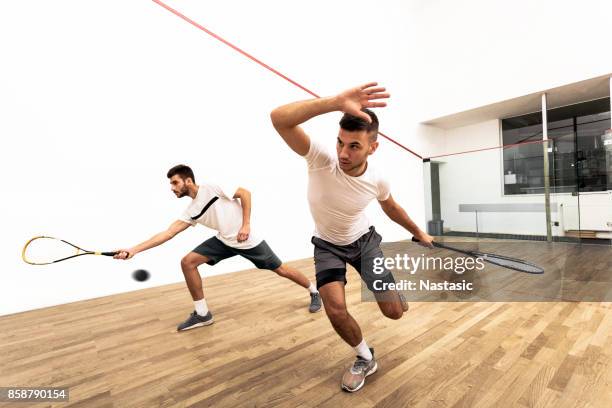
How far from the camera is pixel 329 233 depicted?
140 cm

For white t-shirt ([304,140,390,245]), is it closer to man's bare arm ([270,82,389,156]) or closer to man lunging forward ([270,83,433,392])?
man lunging forward ([270,83,433,392])

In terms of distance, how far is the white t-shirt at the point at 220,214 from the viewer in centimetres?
200

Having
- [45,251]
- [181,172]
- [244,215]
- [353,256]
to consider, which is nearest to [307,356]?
[353,256]

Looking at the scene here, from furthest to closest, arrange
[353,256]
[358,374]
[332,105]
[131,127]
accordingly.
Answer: [131,127] < [353,256] < [358,374] < [332,105]

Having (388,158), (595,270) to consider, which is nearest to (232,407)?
(595,270)

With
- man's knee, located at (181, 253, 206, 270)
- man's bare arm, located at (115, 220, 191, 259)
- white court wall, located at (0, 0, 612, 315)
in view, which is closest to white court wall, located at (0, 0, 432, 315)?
white court wall, located at (0, 0, 612, 315)

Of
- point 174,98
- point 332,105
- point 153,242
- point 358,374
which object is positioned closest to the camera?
point 332,105

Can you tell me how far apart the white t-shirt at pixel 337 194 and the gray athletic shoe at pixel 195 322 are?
3.40ft

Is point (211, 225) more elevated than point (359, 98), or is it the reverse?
point (359, 98)

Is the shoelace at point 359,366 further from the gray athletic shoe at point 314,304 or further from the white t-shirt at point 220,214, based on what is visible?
the white t-shirt at point 220,214

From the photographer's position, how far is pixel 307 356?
1.49 metres

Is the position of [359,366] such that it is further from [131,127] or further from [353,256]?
[131,127]

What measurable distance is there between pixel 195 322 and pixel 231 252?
0.47 metres

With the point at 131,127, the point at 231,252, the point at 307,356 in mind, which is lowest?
the point at 307,356
